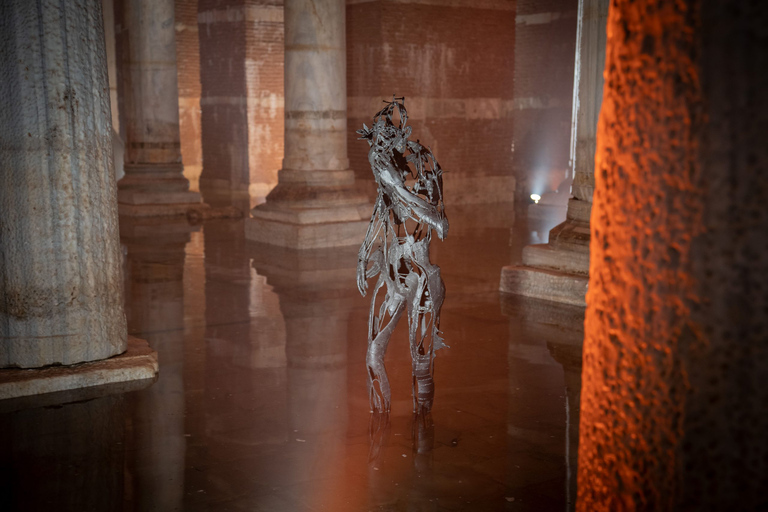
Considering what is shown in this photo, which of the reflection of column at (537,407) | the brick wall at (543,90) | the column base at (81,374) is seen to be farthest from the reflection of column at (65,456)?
the brick wall at (543,90)

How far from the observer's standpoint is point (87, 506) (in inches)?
136

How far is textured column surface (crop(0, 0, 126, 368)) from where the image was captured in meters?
4.66

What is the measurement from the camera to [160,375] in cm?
Result: 533

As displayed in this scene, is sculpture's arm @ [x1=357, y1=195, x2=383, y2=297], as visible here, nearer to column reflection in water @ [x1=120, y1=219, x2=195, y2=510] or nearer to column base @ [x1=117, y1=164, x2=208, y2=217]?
column reflection in water @ [x1=120, y1=219, x2=195, y2=510]

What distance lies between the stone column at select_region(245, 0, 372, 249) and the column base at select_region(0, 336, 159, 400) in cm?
531

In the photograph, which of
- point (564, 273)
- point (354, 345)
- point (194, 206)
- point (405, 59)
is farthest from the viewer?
point (405, 59)

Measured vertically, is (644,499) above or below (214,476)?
above

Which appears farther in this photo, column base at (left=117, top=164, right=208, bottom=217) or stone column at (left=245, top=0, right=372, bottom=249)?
column base at (left=117, top=164, right=208, bottom=217)

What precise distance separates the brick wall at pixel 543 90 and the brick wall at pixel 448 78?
289 millimetres

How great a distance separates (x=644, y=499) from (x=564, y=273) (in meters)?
6.93

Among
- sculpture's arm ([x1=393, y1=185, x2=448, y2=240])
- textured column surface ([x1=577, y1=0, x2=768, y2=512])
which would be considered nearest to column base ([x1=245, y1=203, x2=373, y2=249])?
sculpture's arm ([x1=393, y1=185, x2=448, y2=240])

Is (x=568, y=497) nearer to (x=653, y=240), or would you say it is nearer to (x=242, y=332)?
(x=653, y=240)

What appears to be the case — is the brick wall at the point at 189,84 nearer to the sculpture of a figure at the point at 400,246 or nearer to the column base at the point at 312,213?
the column base at the point at 312,213

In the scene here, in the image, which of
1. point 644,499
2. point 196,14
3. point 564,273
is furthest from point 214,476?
point 196,14
